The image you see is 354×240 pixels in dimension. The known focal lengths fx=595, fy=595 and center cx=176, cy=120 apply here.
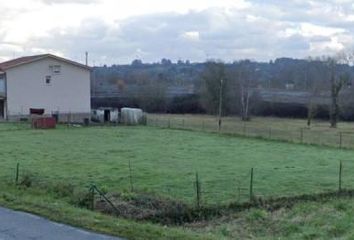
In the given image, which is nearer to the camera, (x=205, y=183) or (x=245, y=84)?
(x=205, y=183)

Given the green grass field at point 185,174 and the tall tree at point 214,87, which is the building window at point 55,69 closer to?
the green grass field at point 185,174

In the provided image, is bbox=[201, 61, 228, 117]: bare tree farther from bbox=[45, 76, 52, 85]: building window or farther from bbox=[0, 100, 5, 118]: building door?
bbox=[0, 100, 5, 118]: building door

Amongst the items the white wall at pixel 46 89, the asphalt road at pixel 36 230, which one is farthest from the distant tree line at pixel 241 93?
the asphalt road at pixel 36 230

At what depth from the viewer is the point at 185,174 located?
20719mm

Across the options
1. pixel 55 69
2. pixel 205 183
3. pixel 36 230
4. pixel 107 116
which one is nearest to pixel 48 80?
pixel 55 69

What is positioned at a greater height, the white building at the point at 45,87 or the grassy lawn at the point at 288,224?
the white building at the point at 45,87

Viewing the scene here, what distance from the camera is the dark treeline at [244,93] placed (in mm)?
81062

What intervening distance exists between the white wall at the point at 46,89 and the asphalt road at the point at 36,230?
47.2m

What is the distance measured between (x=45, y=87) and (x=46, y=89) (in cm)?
22

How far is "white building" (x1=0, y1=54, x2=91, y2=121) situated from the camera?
56219 mm

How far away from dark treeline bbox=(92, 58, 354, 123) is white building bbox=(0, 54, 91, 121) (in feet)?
81.9

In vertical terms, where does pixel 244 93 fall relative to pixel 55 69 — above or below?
below

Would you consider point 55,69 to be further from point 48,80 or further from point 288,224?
point 288,224

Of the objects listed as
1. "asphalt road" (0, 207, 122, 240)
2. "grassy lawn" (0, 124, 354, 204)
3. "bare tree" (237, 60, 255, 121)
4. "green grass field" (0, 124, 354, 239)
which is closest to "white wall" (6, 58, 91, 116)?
"green grass field" (0, 124, 354, 239)
